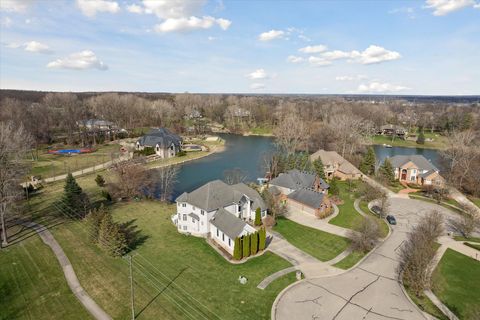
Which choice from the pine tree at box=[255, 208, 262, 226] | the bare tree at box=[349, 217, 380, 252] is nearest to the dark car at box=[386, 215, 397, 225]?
the bare tree at box=[349, 217, 380, 252]

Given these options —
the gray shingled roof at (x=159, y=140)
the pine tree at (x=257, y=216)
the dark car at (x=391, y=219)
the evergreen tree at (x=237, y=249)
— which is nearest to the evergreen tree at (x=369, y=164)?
the dark car at (x=391, y=219)

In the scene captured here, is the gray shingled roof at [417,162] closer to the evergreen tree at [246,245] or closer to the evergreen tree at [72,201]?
the evergreen tree at [246,245]

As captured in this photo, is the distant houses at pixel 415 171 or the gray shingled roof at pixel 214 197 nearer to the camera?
the gray shingled roof at pixel 214 197

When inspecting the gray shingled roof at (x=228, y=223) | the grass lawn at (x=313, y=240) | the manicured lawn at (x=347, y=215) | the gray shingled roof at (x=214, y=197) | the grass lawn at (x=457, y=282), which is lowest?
the grass lawn at (x=457, y=282)

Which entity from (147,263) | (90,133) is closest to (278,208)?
(147,263)

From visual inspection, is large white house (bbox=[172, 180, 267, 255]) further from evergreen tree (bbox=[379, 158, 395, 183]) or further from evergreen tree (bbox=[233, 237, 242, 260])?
evergreen tree (bbox=[379, 158, 395, 183])

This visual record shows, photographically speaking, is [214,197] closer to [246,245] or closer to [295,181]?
[246,245]
